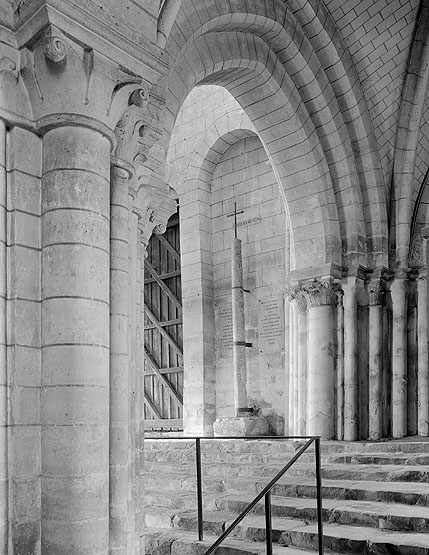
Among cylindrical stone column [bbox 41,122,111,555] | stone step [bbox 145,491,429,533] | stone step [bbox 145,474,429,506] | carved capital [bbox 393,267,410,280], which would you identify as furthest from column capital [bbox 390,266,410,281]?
cylindrical stone column [bbox 41,122,111,555]

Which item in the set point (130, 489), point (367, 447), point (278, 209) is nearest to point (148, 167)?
point (130, 489)

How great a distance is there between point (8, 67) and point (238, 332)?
259 inches

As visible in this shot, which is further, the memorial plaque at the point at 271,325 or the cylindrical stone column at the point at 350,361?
the memorial plaque at the point at 271,325

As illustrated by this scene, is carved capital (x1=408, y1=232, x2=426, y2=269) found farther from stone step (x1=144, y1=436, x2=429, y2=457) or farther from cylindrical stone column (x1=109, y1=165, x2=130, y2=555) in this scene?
cylindrical stone column (x1=109, y1=165, x2=130, y2=555)

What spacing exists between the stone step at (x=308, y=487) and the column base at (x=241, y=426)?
2346 mm

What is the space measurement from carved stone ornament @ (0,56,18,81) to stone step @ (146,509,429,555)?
3.40 m

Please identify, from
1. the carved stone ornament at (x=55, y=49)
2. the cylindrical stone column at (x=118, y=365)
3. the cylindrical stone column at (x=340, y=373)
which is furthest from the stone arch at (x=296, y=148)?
the carved stone ornament at (x=55, y=49)

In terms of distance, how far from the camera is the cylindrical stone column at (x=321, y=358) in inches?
307

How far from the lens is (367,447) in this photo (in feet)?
23.0

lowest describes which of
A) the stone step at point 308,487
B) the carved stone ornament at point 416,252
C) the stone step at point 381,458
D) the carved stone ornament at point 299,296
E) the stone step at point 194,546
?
the stone step at point 194,546

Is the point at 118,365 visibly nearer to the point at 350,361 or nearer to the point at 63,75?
Result: the point at 63,75

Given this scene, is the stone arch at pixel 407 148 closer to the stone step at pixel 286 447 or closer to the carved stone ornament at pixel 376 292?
the carved stone ornament at pixel 376 292

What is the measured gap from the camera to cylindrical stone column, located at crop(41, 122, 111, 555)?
3.40 meters

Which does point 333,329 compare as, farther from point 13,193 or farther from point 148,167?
point 13,193
